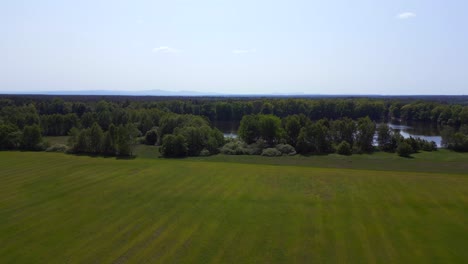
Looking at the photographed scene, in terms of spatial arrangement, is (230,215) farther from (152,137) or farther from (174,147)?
(152,137)

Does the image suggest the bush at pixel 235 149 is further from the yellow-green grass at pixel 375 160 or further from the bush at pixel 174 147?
the bush at pixel 174 147

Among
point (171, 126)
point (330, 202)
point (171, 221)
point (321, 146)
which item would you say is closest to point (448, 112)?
point (321, 146)

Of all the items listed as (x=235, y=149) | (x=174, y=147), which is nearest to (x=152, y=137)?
(x=174, y=147)

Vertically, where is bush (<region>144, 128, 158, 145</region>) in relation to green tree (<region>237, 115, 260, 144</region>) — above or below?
below

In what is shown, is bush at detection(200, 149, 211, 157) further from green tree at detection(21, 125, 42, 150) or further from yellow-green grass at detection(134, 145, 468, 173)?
green tree at detection(21, 125, 42, 150)

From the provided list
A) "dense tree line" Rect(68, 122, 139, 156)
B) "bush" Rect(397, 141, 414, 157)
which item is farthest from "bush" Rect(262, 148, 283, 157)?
"dense tree line" Rect(68, 122, 139, 156)

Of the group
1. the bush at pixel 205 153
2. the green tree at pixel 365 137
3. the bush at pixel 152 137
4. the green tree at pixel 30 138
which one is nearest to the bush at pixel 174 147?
the bush at pixel 205 153

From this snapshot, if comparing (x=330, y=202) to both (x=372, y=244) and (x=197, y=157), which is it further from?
(x=197, y=157)
